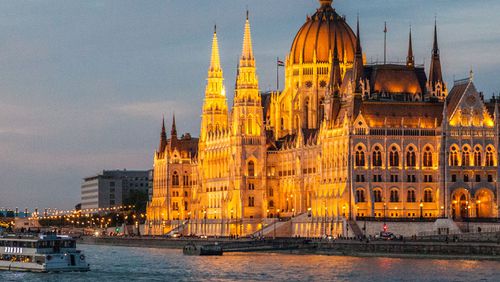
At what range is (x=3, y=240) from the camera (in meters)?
160

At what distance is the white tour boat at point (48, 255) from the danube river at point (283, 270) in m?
0.96

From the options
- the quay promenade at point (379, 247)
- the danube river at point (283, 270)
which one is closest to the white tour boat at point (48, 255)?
the danube river at point (283, 270)

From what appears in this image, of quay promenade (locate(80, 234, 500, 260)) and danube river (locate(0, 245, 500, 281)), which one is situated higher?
quay promenade (locate(80, 234, 500, 260))

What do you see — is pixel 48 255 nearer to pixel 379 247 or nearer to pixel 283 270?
pixel 283 270

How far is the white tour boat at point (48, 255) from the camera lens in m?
154

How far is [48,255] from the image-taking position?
154125 mm

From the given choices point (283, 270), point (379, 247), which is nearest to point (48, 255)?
point (283, 270)

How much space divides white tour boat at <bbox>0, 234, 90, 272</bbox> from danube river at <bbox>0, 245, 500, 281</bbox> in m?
0.96

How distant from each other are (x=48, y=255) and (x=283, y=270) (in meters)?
23.3

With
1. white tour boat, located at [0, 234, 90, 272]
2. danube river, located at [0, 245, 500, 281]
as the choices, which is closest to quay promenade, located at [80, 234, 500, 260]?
danube river, located at [0, 245, 500, 281]

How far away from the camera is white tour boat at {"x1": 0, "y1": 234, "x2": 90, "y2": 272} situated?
506 ft

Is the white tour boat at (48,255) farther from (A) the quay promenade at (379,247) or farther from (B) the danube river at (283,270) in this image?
(A) the quay promenade at (379,247)

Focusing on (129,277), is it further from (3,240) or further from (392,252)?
(392,252)

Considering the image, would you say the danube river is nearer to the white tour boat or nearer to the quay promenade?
the white tour boat
